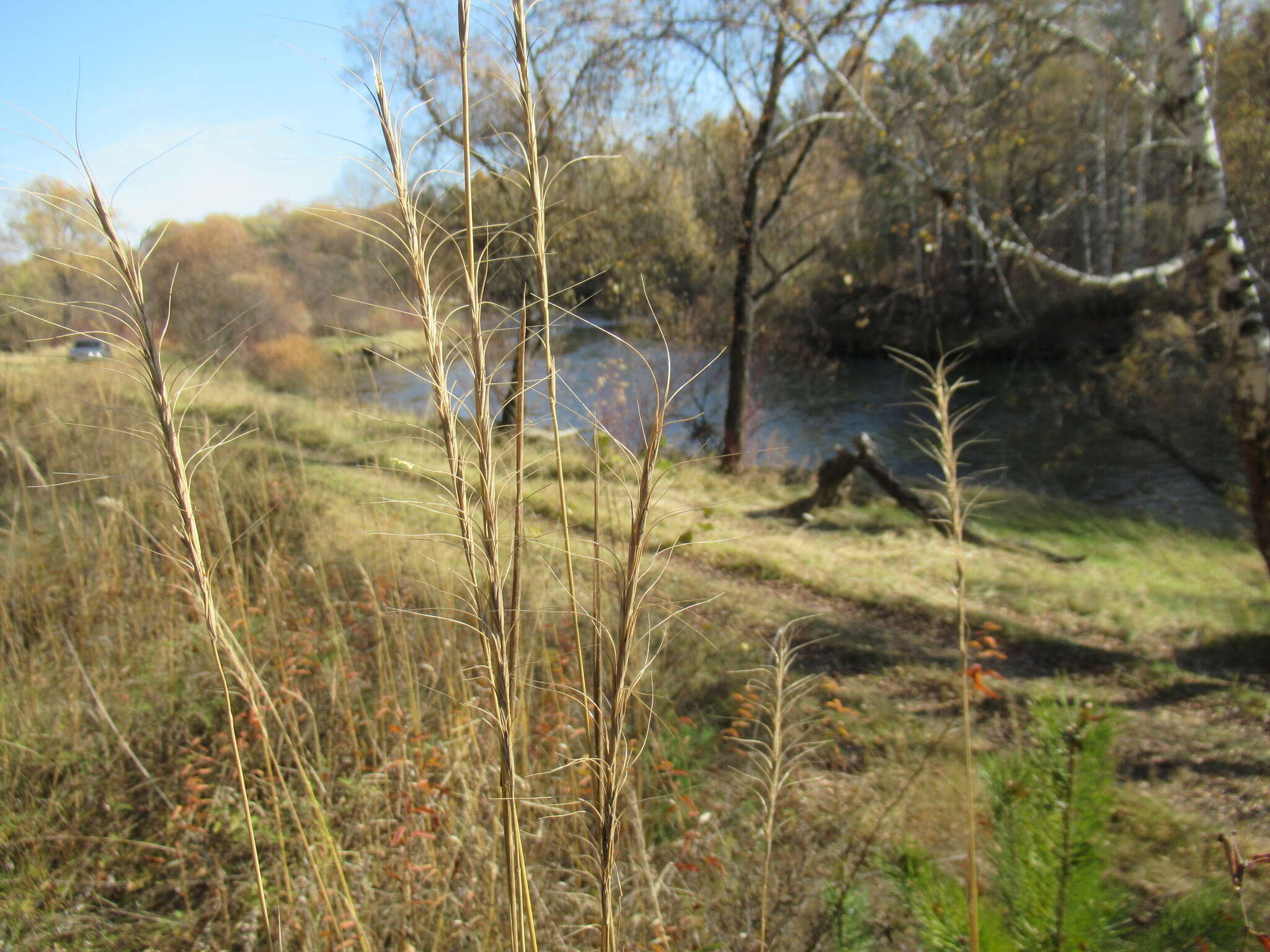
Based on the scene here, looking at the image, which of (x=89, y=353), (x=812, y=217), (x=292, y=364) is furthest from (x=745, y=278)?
(x=89, y=353)

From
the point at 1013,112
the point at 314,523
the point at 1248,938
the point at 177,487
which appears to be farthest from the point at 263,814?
the point at 1013,112

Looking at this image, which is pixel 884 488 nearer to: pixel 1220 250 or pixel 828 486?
pixel 828 486

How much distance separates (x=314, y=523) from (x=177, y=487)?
4.33 metres

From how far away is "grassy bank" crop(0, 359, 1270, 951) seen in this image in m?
1.98

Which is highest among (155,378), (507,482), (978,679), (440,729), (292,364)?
(292,364)

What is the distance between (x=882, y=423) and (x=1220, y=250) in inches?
430

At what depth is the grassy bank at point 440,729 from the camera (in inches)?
78.0

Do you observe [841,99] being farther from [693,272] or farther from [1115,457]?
[1115,457]

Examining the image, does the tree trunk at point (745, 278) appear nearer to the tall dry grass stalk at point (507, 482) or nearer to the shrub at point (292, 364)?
the shrub at point (292, 364)

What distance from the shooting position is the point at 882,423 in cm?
1552

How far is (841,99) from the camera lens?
370 inches

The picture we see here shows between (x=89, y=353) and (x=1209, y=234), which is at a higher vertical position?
(x=1209, y=234)

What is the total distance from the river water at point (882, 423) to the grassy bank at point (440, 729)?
12.0 ft

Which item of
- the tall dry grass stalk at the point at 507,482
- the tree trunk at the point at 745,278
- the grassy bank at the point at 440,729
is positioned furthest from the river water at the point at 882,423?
the tall dry grass stalk at the point at 507,482
